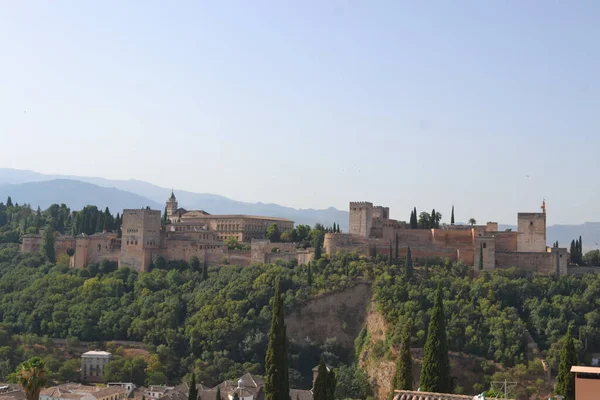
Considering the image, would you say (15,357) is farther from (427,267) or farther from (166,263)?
(427,267)

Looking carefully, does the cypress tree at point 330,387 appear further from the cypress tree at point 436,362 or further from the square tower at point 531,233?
the square tower at point 531,233

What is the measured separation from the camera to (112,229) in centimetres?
6875

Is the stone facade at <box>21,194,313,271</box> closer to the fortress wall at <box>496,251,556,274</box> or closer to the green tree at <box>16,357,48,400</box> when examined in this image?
the fortress wall at <box>496,251,556,274</box>

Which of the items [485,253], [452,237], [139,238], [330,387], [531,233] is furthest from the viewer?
[139,238]

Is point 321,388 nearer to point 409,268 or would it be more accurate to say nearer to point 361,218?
point 409,268

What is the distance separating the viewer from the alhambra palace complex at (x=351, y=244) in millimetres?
55250

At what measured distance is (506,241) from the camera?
56.8 meters

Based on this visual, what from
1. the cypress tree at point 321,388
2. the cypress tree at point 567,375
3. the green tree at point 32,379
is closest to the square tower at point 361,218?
the cypress tree at point 321,388

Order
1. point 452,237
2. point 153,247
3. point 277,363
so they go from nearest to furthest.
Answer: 1. point 277,363
2. point 452,237
3. point 153,247

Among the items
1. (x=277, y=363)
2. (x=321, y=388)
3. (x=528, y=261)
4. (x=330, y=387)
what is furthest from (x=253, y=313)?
(x=277, y=363)

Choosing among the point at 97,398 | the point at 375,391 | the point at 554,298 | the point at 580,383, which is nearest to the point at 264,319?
the point at 375,391

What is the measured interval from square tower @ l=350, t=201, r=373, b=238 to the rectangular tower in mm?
13657

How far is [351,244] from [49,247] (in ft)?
75.0

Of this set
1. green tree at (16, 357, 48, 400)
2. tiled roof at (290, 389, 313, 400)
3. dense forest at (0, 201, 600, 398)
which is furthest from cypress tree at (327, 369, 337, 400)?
green tree at (16, 357, 48, 400)
